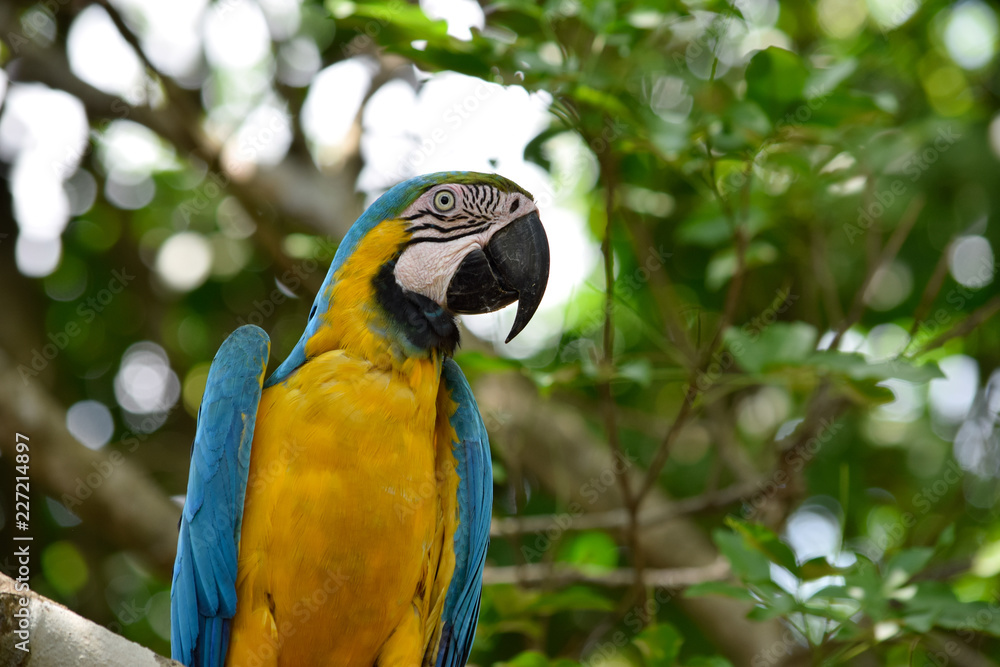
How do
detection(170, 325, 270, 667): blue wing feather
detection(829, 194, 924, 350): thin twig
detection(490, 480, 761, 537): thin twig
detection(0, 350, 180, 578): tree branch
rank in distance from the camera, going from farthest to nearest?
detection(0, 350, 180, 578): tree branch < detection(490, 480, 761, 537): thin twig < detection(829, 194, 924, 350): thin twig < detection(170, 325, 270, 667): blue wing feather

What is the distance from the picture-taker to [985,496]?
4.91m

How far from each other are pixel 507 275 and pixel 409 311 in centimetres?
32

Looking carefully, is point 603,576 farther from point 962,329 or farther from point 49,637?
point 49,637

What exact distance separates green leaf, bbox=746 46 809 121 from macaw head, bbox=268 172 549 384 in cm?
85

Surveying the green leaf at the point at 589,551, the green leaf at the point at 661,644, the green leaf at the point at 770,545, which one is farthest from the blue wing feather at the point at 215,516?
the green leaf at the point at 589,551

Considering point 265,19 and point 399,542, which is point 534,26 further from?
point 265,19

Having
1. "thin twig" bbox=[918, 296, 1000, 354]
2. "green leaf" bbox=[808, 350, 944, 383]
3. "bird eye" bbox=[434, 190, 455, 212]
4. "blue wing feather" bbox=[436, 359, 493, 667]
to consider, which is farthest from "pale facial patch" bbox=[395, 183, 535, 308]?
"thin twig" bbox=[918, 296, 1000, 354]

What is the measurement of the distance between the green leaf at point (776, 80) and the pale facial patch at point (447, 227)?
0.84 m

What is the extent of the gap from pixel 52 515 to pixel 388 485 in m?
3.73

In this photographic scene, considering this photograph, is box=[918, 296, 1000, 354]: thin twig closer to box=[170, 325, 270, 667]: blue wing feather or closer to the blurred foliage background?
the blurred foliage background

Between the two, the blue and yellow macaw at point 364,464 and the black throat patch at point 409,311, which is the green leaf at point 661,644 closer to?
the blue and yellow macaw at point 364,464

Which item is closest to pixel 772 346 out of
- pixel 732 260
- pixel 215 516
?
pixel 732 260

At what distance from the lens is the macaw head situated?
8.48ft

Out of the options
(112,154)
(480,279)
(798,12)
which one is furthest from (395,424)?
(798,12)
